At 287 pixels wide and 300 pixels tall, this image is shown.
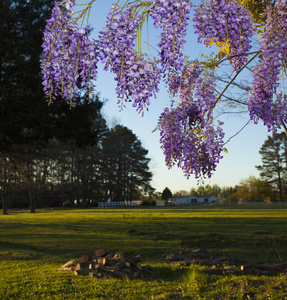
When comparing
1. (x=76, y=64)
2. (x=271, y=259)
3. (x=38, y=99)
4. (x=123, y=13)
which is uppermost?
(x=38, y=99)

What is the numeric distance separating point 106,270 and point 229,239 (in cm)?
614

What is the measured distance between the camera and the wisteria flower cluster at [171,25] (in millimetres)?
3149

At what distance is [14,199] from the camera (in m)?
52.1

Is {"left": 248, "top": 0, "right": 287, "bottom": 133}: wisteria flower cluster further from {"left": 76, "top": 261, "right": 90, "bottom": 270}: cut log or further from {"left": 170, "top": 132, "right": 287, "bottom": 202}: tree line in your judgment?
{"left": 170, "top": 132, "right": 287, "bottom": 202}: tree line

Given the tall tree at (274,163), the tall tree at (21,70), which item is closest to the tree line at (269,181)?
the tall tree at (274,163)

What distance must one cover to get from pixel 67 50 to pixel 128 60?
0.82m

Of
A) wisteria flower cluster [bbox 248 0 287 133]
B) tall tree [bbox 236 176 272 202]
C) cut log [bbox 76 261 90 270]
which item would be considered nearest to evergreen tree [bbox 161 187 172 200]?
tall tree [bbox 236 176 272 202]

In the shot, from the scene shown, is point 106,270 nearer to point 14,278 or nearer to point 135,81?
point 14,278

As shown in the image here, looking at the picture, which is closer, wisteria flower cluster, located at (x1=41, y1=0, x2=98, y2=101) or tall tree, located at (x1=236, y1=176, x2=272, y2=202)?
wisteria flower cluster, located at (x1=41, y1=0, x2=98, y2=101)

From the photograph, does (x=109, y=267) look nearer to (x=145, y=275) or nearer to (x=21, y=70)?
(x=145, y=275)

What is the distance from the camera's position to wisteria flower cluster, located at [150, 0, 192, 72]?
3.15m

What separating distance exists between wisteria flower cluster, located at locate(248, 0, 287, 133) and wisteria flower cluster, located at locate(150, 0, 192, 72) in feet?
3.68

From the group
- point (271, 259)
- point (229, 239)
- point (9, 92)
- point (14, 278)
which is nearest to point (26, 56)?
point (9, 92)

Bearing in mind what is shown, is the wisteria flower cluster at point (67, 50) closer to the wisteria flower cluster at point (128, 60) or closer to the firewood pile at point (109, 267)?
the wisteria flower cluster at point (128, 60)
